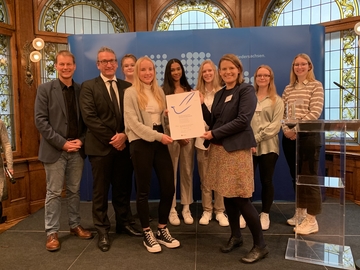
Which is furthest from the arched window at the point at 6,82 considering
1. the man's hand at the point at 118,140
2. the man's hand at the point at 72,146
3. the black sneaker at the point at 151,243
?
the black sneaker at the point at 151,243

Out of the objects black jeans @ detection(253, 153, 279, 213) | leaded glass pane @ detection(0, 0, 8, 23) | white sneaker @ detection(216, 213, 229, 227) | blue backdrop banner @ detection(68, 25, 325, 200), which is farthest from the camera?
leaded glass pane @ detection(0, 0, 8, 23)

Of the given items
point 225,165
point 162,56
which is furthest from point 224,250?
point 162,56

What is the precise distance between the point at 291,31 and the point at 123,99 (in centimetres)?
244

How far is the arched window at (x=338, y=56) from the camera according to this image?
445 cm

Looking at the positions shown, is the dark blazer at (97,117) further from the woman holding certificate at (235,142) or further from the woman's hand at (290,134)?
the woman's hand at (290,134)

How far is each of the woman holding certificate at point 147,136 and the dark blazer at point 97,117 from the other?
204 mm

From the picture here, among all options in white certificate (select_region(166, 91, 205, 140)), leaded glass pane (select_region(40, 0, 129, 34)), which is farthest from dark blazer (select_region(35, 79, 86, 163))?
leaded glass pane (select_region(40, 0, 129, 34))

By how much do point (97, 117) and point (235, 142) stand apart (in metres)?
1.18

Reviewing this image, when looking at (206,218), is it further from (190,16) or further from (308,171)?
(190,16)

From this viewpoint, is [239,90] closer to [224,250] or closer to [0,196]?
[224,250]

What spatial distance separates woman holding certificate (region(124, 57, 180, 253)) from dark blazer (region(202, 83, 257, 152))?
432 mm

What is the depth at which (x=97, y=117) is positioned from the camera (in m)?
2.63

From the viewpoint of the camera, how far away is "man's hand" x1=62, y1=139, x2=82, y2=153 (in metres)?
2.65
